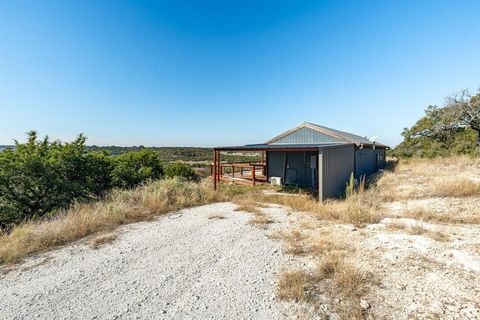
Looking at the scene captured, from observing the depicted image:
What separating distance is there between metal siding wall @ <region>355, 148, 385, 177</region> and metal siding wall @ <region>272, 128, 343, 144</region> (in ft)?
6.72

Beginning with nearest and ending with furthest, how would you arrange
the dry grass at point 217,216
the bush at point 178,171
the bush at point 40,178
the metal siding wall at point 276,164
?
the dry grass at point 217,216 → the bush at point 40,178 → the metal siding wall at point 276,164 → the bush at point 178,171

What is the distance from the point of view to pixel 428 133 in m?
21.8

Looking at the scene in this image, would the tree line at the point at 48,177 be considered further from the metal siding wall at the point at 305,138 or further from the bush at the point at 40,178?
the metal siding wall at the point at 305,138

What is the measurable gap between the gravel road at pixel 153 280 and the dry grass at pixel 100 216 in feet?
1.54

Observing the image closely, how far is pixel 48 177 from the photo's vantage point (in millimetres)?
7035

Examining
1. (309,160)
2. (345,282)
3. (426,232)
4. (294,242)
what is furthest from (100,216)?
(309,160)

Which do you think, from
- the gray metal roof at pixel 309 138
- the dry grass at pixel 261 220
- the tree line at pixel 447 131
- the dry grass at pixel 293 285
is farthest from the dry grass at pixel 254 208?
the tree line at pixel 447 131

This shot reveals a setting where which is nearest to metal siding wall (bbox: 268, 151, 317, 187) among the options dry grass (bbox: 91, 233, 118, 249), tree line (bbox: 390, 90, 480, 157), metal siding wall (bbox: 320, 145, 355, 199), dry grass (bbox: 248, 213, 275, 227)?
metal siding wall (bbox: 320, 145, 355, 199)

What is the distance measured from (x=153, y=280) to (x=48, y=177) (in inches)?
247

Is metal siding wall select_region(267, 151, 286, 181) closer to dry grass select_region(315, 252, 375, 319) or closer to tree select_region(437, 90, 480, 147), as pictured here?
dry grass select_region(315, 252, 375, 319)

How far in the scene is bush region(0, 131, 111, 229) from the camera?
657 cm

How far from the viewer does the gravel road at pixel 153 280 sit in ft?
8.07

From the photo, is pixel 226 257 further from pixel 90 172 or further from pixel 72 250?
pixel 90 172

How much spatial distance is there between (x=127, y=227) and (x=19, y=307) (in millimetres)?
2785
